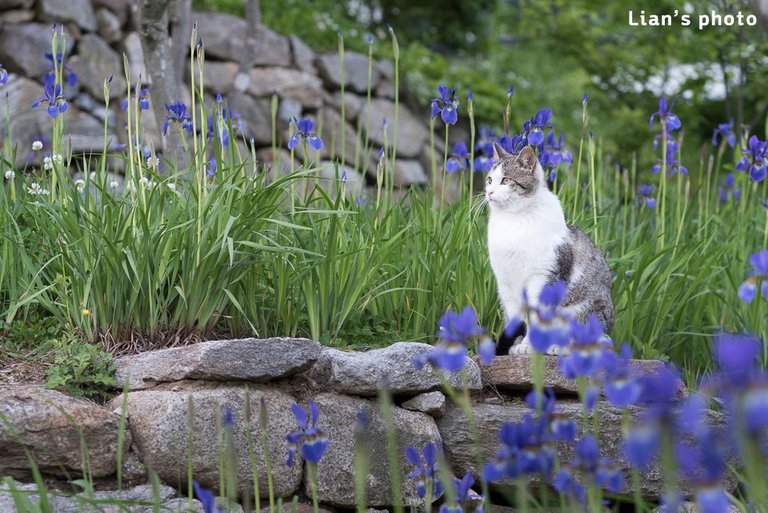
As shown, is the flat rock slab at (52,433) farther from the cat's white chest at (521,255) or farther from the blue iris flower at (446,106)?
the blue iris flower at (446,106)

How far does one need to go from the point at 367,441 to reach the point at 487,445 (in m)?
0.55

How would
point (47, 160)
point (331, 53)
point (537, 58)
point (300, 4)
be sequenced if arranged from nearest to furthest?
1. point (47, 160)
2. point (331, 53)
3. point (300, 4)
4. point (537, 58)

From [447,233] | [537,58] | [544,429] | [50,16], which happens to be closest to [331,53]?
[50,16]

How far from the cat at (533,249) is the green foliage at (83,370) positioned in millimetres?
1688

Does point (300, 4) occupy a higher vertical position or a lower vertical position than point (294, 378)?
higher

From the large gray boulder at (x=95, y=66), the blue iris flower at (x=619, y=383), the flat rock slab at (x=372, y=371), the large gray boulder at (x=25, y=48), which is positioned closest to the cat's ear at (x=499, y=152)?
the flat rock slab at (x=372, y=371)

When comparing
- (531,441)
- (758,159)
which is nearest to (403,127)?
(758,159)

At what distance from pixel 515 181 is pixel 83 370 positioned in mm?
1982

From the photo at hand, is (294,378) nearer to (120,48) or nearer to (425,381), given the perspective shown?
(425,381)

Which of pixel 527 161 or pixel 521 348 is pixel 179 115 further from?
pixel 521 348

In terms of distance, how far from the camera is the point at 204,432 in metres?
3.37

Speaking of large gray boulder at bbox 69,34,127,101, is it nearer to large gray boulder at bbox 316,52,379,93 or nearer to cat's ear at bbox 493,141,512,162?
large gray boulder at bbox 316,52,379,93

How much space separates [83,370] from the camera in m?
3.57

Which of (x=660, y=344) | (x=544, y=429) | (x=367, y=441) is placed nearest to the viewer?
(x=544, y=429)
